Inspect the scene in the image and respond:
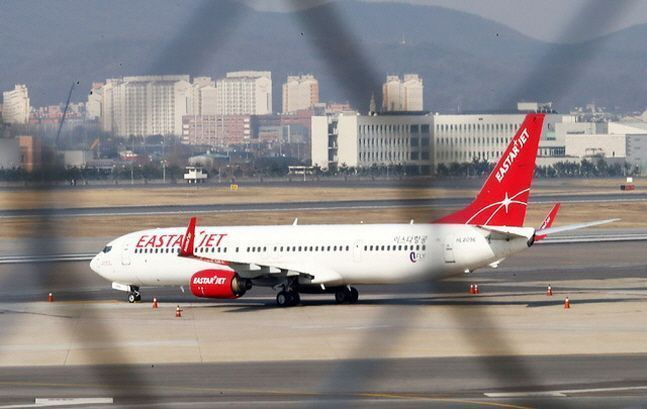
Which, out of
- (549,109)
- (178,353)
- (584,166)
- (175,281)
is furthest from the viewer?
(175,281)

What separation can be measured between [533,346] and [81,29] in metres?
21.9

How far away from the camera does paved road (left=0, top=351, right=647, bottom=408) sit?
55.0 feet

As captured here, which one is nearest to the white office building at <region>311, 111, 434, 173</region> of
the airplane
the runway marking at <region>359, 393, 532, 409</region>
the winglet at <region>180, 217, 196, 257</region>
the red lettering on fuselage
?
the runway marking at <region>359, 393, 532, 409</region>

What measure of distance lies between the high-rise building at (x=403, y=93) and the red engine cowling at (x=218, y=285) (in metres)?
29.6

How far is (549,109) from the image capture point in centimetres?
344

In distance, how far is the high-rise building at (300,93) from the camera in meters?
3.79

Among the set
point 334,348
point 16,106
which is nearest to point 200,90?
point 16,106

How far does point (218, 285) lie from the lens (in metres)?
33.1

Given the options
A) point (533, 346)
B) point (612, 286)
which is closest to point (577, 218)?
point (612, 286)

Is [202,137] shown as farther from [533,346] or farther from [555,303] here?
[555,303]

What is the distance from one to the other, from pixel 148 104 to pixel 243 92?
1.80 ft

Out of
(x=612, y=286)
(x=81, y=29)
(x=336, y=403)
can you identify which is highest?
(x=81, y=29)

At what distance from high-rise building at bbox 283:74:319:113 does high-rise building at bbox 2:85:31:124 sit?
2.69ft

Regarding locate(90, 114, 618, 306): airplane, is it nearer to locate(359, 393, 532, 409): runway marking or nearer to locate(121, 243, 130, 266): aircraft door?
locate(121, 243, 130, 266): aircraft door
